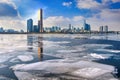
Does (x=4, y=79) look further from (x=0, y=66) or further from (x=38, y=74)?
(x=0, y=66)

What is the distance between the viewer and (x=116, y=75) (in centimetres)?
614

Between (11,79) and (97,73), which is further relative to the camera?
(97,73)

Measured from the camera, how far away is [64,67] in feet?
23.5

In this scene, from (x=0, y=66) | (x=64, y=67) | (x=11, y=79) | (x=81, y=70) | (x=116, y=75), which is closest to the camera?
(x=11, y=79)

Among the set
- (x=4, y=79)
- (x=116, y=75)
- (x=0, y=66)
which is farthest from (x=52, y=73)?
(x=0, y=66)

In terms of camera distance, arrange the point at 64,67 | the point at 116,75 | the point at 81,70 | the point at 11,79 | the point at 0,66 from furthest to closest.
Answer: the point at 0,66 < the point at 64,67 < the point at 81,70 < the point at 116,75 < the point at 11,79

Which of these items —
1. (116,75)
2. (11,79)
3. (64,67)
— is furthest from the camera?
(64,67)

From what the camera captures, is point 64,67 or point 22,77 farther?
point 64,67

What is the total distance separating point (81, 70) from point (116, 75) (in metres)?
1.10

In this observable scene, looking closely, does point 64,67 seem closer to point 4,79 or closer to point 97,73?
point 97,73

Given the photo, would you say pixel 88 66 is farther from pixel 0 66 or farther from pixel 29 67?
pixel 0 66

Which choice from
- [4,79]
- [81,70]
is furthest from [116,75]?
[4,79]

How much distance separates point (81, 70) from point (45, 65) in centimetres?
145

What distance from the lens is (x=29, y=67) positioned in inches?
283
